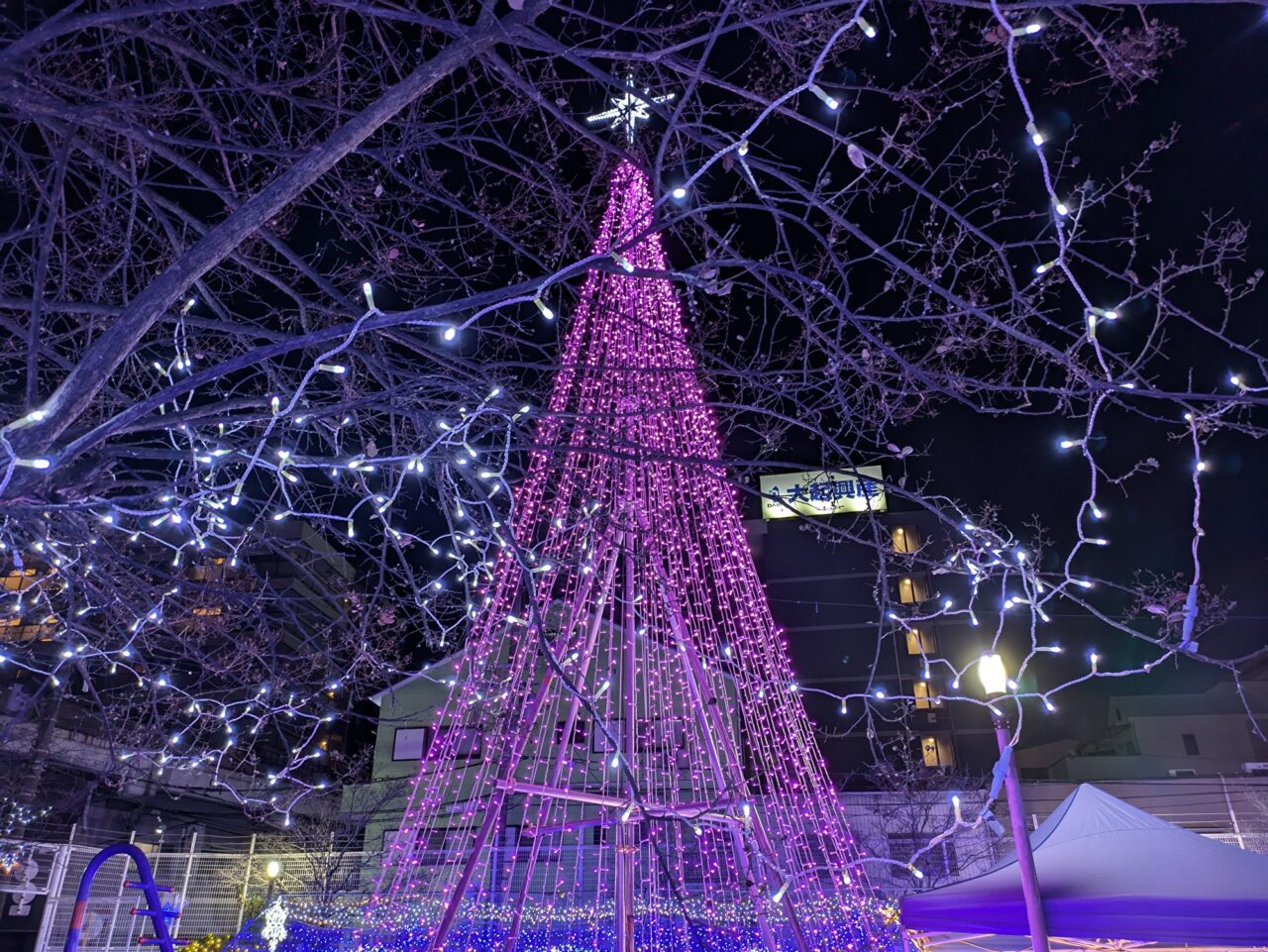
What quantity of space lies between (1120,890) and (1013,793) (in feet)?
4.69

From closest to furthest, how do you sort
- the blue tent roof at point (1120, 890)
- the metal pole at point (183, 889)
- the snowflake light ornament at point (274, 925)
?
the blue tent roof at point (1120, 890) < the snowflake light ornament at point (274, 925) < the metal pole at point (183, 889)

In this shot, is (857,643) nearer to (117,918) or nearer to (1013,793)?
(117,918)

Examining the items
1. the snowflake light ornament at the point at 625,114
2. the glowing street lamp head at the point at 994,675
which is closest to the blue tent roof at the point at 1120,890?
the glowing street lamp head at the point at 994,675

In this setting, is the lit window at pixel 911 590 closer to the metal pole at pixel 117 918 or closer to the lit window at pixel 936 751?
the lit window at pixel 936 751

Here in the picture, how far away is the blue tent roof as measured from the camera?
363 cm

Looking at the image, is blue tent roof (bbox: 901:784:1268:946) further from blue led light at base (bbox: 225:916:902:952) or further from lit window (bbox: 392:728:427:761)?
lit window (bbox: 392:728:427:761)

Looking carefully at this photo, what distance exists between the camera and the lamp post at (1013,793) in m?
2.82

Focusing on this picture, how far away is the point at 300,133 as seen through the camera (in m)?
4.30

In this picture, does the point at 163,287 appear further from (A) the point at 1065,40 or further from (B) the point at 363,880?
(B) the point at 363,880

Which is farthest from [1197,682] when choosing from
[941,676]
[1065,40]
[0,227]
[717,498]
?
[0,227]

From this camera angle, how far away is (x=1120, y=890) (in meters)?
3.82

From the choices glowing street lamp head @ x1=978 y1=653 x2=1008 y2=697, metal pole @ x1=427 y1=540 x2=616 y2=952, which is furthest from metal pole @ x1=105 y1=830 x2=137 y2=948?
glowing street lamp head @ x1=978 y1=653 x2=1008 y2=697

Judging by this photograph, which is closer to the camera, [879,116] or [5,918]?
[879,116]

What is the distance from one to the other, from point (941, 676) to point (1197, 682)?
1079cm
